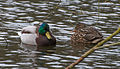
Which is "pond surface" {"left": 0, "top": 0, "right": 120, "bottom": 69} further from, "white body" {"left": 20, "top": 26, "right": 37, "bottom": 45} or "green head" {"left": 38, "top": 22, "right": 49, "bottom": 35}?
Answer: "green head" {"left": 38, "top": 22, "right": 49, "bottom": 35}

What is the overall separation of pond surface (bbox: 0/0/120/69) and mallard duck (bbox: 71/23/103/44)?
1.18 feet

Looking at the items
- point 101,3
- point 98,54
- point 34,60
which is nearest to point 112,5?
point 101,3

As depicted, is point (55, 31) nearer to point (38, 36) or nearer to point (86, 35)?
point (38, 36)

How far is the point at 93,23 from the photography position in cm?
1630

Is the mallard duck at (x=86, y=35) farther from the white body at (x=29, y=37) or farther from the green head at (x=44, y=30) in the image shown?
the white body at (x=29, y=37)

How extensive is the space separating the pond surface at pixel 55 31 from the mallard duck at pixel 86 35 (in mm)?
359

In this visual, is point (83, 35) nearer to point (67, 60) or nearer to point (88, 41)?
point (88, 41)

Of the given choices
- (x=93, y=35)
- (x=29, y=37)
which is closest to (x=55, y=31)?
(x=29, y=37)

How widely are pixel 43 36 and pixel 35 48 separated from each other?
803 millimetres

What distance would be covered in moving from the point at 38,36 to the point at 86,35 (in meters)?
1.78

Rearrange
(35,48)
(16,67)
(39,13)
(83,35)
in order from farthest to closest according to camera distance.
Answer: (39,13)
(83,35)
(35,48)
(16,67)

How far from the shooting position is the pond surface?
11.4 meters

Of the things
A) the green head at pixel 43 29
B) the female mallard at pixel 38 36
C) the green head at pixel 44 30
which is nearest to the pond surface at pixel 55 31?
the female mallard at pixel 38 36

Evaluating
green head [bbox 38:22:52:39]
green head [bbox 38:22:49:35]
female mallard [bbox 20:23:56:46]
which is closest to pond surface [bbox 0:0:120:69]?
female mallard [bbox 20:23:56:46]
